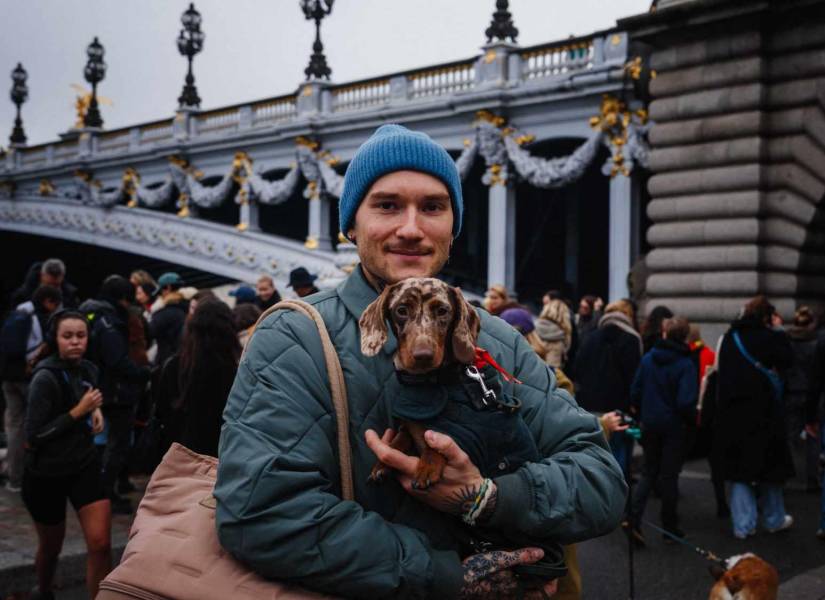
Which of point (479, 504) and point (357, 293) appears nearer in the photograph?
point (479, 504)

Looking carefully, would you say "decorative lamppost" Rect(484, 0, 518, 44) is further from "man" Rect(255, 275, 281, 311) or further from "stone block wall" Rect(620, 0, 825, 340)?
"man" Rect(255, 275, 281, 311)

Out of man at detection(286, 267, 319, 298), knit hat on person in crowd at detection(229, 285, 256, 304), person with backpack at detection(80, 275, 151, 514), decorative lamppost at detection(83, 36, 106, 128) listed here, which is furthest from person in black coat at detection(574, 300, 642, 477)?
decorative lamppost at detection(83, 36, 106, 128)

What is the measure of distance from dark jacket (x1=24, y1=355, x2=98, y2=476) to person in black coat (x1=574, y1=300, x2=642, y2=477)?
4.57m

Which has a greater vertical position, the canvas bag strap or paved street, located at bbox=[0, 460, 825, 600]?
the canvas bag strap

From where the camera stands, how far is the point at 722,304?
1151 centimetres

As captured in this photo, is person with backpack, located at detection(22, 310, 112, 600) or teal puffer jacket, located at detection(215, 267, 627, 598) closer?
teal puffer jacket, located at detection(215, 267, 627, 598)

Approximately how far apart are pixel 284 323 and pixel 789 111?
11453 millimetres

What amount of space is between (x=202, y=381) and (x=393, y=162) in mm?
3031

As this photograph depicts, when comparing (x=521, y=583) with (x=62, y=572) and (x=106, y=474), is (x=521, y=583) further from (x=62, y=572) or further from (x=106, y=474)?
(x=106, y=474)

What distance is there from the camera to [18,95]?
3712 cm

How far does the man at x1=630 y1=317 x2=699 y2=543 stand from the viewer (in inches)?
275

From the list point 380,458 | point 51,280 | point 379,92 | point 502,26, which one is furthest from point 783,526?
point 379,92

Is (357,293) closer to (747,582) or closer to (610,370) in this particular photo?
(747,582)

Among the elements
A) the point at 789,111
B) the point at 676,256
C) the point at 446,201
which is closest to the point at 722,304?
the point at 676,256
